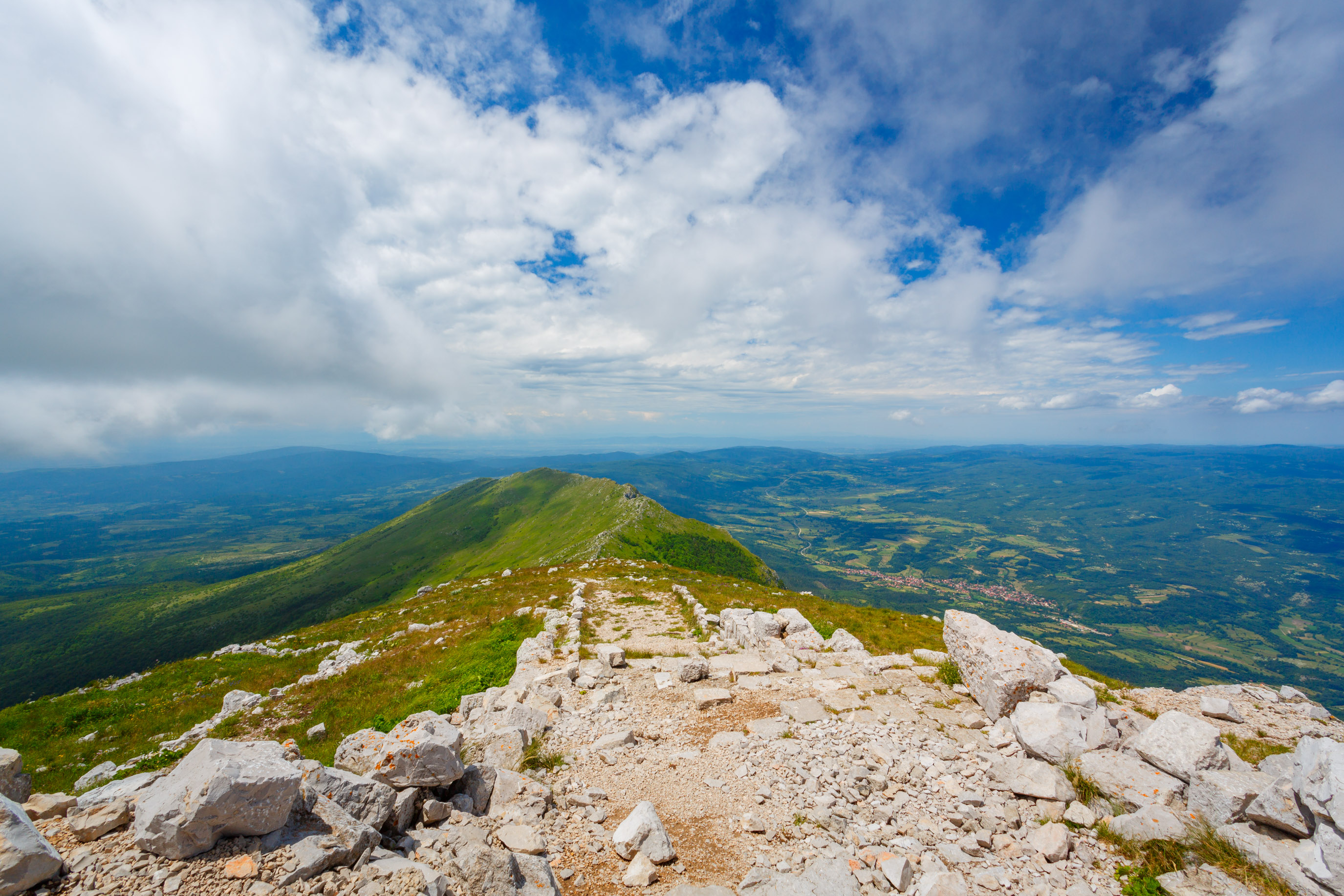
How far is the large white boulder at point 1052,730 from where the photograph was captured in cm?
1046

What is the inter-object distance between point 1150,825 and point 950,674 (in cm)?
753

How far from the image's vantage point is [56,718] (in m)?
21.6

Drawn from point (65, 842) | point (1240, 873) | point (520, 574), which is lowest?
point (520, 574)

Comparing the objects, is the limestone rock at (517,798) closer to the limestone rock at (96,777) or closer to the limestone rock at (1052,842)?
the limestone rock at (1052,842)

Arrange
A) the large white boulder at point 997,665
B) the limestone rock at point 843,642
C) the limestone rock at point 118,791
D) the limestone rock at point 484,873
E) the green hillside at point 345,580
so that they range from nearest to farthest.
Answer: the limestone rock at point 484,873
the limestone rock at point 118,791
the large white boulder at point 997,665
the limestone rock at point 843,642
the green hillside at point 345,580

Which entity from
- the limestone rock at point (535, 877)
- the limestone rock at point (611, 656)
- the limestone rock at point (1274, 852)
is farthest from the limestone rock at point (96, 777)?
the limestone rock at point (1274, 852)

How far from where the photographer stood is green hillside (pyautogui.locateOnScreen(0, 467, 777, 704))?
105312mm

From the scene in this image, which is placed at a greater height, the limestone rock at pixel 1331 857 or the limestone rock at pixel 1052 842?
the limestone rock at pixel 1331 857

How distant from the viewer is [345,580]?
151 metres

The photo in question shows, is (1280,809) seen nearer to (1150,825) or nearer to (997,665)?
(1150,825)

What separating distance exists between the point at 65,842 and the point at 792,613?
21.9 meters

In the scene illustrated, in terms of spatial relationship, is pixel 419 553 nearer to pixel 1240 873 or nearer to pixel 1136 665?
pixel 1240 873

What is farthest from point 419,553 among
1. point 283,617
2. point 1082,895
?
point 1082,895

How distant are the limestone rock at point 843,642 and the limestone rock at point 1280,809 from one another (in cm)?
1196
